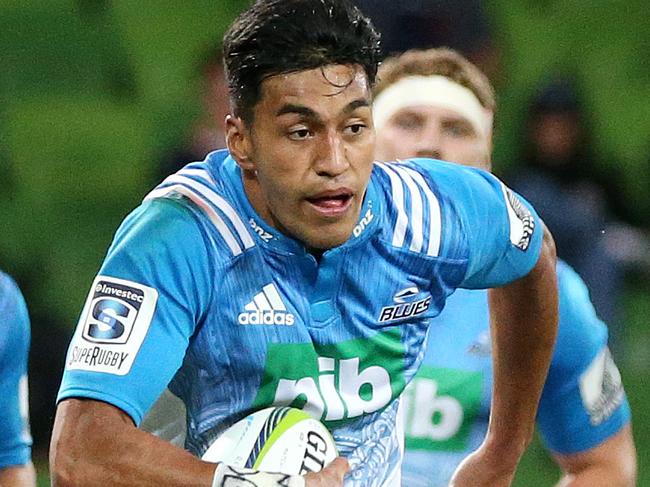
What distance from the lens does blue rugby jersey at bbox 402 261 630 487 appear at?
128 inches

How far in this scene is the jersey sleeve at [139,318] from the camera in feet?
7.52

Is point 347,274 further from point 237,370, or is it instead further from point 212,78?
point 212,78

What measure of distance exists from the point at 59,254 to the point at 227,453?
3367mm

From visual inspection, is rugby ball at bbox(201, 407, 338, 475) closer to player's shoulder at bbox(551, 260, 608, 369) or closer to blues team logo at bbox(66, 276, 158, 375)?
blues team logo at bbox(66, 276, 158, 375)

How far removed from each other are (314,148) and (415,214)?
1.11 ft

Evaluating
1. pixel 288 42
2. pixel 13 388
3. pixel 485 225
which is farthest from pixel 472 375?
pixel 288 42

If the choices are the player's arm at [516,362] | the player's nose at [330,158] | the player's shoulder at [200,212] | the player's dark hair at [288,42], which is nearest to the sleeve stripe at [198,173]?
the player's shoulder at [200,212]

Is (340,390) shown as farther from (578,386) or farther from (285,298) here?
(578,386)

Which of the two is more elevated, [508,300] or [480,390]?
[508,300]

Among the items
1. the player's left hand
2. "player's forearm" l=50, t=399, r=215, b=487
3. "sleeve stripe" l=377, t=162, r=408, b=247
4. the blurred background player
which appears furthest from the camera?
the blurred background player

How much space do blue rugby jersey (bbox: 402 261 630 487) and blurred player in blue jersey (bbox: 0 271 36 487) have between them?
813 mm

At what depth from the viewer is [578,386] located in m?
3.28

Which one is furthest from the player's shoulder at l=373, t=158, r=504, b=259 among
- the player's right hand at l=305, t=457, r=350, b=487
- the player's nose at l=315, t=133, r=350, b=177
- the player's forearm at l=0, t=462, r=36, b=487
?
the player's forearm at l=0, t=462, r=36, b=487

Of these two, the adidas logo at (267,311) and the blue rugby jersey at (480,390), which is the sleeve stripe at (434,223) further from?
the blue rugby jersey at (480,390)
